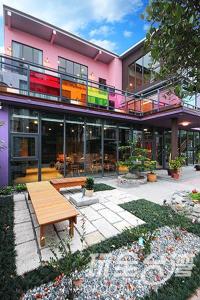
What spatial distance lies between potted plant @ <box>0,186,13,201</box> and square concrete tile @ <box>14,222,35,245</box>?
2.28m

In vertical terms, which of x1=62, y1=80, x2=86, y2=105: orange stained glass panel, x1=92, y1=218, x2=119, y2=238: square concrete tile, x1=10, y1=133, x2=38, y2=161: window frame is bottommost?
x1=92, y1=218, x2=119, y2=238: square concrete tile

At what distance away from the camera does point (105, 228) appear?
3629 millimetres

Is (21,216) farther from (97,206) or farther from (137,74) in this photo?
(137,74)

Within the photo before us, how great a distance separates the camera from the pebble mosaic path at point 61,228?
273cm

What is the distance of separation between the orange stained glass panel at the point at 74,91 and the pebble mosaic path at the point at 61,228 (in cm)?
543

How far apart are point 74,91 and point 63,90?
0.60m

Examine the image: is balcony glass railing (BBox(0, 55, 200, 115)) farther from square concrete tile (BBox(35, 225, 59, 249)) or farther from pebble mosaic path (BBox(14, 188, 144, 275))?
square concrete tile (BBox(35, 225, 59, 249))

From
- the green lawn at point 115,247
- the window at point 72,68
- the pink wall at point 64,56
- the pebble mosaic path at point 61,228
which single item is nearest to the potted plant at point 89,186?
the pebble mosaic path at point 61,228

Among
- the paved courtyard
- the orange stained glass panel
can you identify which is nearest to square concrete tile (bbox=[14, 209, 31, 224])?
the paved courtyard

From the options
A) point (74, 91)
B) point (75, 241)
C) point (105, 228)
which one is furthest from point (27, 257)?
point (74, 91)

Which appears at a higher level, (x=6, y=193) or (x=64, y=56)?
(x=64, y=56)

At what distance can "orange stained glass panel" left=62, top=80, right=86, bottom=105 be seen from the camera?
8.19m

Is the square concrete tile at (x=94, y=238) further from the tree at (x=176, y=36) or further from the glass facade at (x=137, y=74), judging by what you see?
the glass facade at (x=137, y=74)

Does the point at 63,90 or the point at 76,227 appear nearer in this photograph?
the point at 76,227
